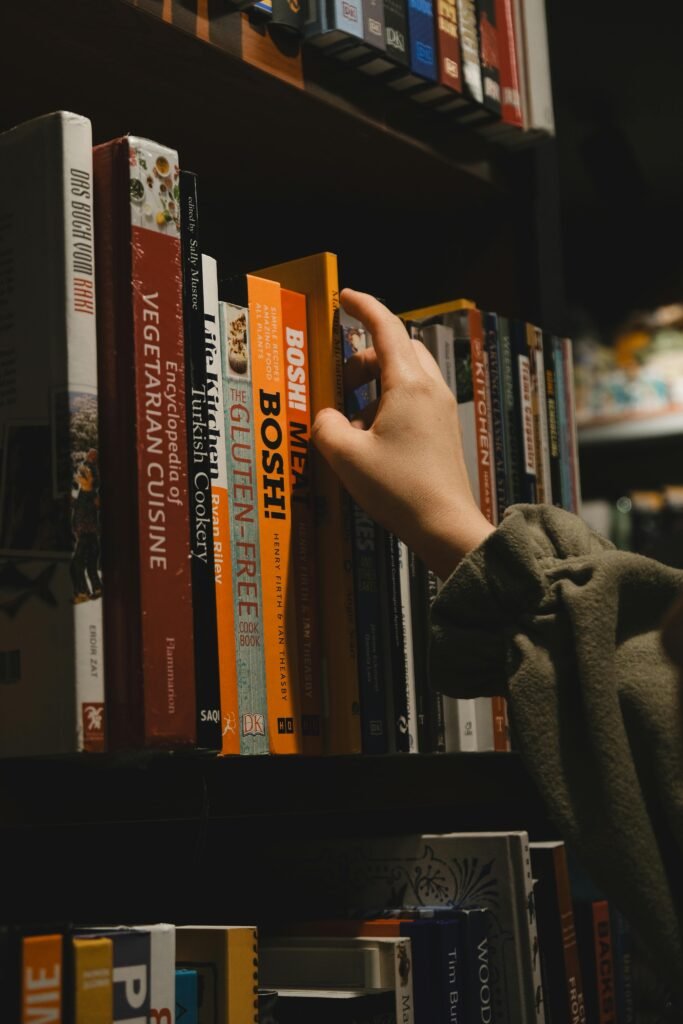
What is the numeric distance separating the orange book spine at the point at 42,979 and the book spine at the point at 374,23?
0.70 metres

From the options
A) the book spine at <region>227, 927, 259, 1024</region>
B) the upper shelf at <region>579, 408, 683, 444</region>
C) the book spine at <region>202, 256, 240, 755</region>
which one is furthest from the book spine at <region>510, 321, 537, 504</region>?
the upper shelf at <region>579, 408, 683, 444</region>

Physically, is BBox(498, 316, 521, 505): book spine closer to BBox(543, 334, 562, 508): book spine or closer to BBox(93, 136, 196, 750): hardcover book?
BBox(543, 334, 562, 508): book spine

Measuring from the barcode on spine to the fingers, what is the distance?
14.6 inches

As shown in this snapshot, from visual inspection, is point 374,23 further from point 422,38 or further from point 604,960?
point 604,960

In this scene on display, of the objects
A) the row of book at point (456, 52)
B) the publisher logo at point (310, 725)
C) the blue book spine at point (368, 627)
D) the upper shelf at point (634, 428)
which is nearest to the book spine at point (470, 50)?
the row of book at point (456, 52)

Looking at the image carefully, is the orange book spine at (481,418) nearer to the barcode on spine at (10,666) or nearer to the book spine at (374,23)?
the book spine at (374,23)

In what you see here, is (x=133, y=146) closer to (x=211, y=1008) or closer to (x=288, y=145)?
(x=288, y=145)

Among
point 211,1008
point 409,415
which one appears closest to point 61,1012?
point 211,1008

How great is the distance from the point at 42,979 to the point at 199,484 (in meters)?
0.31

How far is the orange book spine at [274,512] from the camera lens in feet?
2.80

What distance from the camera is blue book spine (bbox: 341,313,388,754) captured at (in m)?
0.90

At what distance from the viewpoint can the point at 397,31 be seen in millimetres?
993

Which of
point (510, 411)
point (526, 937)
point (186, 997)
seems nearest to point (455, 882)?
point (526, 937)

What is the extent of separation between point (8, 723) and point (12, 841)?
0.29 m
